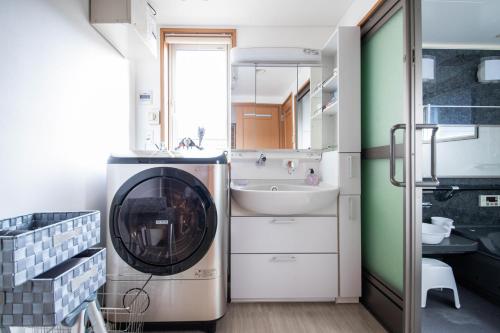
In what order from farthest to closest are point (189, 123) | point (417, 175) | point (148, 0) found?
point (189, 123) < point (148, 0) < point (417, 175)

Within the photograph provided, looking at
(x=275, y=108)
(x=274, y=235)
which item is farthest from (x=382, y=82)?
(x=274, y=235)

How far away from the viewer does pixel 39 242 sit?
68cm

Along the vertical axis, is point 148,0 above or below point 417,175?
above

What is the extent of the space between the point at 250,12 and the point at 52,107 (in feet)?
5.14

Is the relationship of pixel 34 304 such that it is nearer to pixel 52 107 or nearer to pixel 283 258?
pixel 52 107

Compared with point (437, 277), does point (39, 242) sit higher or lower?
higher

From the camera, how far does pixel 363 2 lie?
1.84 m

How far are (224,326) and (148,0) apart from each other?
88.7 inches

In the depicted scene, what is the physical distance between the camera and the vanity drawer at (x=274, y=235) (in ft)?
5.72

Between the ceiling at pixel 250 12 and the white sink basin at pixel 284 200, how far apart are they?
140 cm

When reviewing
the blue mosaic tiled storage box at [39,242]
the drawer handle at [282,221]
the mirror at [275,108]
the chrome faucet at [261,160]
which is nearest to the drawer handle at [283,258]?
the drawer handle at [282,221]

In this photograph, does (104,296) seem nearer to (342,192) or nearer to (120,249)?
(120,249)

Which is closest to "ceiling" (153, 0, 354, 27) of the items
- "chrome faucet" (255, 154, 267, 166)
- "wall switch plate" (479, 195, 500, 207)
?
"chrome faucet" (255, 154, 267, 166)

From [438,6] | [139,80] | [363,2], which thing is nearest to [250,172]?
[139,80]
